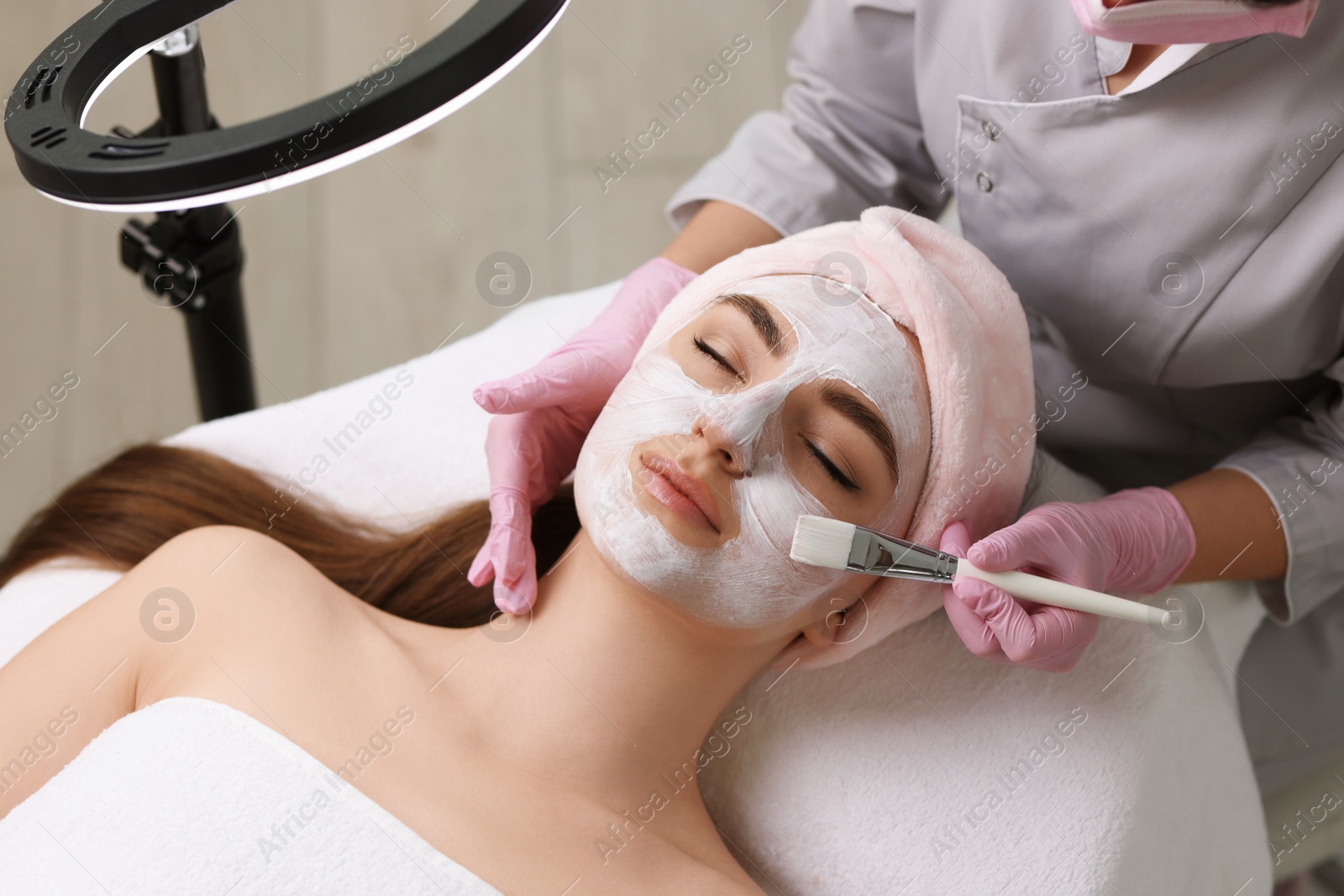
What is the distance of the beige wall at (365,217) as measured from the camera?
7.50ft

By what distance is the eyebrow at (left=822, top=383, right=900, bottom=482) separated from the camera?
3.45 ft

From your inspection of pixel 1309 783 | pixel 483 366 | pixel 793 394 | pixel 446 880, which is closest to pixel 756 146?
pixel 483 366

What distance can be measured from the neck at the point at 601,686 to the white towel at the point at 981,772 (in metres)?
0.15

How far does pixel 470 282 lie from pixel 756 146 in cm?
108

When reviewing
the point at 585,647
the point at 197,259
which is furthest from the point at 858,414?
the point at 197,259

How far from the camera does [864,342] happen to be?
3.52 ft

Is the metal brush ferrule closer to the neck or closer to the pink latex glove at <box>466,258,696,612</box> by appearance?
the neck

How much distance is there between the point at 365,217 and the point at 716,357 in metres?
1.63

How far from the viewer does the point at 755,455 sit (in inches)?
40.6

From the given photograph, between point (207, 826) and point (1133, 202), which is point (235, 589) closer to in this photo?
point (207, 826)

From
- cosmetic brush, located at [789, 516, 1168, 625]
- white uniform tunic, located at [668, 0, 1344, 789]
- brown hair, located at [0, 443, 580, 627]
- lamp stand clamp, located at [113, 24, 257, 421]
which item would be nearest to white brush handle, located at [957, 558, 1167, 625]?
cosmetic brush, located at [789, 516, 1168, 625]

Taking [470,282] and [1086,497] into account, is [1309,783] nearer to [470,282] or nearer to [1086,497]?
[1086,497]

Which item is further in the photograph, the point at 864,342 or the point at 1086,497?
the point at 1086,497

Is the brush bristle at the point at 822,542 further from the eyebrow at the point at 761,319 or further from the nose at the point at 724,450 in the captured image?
the eyebrow at the point at 761,319
